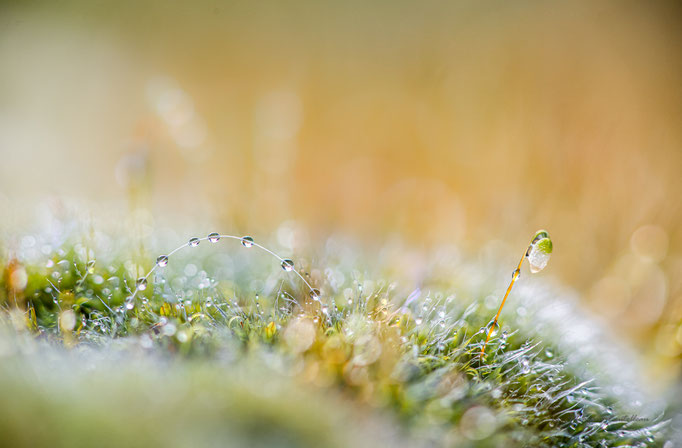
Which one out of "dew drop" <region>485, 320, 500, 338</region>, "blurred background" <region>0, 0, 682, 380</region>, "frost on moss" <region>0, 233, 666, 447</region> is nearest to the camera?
"frost on moss" <region>0, 233, 666, 447</region>

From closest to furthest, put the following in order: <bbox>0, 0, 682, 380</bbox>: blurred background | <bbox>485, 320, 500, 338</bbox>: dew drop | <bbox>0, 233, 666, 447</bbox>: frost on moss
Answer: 1. <bbox>0, 233, 666, 447</bbox>: frost on moss
2. <bbox>485, 320, 500, 338</bbox>: dew drop
3. <bbox>0, 0, 682, 380</bbox>: blurred background

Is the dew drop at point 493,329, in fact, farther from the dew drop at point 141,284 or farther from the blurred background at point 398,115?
the blurred background at point 398,115

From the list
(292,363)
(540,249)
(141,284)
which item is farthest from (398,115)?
(292,363)

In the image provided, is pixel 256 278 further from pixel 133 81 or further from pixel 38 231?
pixel 133 81

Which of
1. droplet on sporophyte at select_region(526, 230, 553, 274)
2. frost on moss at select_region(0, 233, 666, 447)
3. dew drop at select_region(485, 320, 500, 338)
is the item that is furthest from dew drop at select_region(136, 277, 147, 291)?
droplet on sporophyte at select_region(526, 230, 553, 274)

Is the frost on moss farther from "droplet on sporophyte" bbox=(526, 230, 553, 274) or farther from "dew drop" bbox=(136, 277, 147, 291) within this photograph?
"droplet on sporophyte" bbox=(526, 230, 553, 274)

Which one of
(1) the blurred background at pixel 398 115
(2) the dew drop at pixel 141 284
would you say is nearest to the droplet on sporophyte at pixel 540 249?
(2) the dew drop at pixel 141 284
